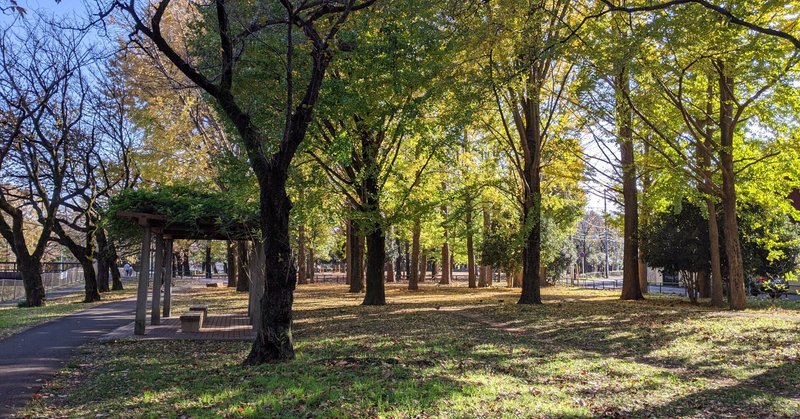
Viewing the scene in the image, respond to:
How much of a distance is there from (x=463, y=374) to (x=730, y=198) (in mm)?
12884

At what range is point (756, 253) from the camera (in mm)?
22344

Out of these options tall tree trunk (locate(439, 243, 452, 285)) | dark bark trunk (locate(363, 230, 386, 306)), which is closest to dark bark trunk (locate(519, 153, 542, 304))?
dark bark trunk (locate(363, 230, 386, 306))

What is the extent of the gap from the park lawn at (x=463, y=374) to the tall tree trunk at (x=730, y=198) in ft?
7.53

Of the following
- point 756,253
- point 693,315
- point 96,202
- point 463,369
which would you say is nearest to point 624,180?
point 756,253

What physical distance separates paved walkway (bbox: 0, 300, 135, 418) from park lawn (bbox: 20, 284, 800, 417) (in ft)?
0.95

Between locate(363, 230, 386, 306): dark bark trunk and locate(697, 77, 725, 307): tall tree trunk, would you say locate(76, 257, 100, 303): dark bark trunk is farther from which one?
locate(697, 77, 725, 307): tall tree trunk

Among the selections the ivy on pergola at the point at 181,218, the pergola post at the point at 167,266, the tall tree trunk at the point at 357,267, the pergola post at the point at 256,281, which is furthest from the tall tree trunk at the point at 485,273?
the ivy on pergola at the point at 181,218

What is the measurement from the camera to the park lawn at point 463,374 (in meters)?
6.28

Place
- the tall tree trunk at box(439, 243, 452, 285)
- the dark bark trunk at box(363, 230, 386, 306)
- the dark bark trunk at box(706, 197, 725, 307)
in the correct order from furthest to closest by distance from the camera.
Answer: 1. the tall tree trunk at box(439, 243, 452, 285)
2. the dark bark trunk at box(363, 230, 386, 306)
3. the dark bark trunk at box(706, 197, 725, 307)

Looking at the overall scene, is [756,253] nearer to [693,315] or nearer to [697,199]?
[697,199]

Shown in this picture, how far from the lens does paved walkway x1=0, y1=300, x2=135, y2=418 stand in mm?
7512

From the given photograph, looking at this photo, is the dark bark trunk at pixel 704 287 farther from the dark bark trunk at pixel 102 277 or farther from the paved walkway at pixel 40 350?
the dark bark trunk at pixel 102 277

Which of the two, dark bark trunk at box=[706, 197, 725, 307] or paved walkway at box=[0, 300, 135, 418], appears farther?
dark bark trunk at box=[706, 197, 725, 307]

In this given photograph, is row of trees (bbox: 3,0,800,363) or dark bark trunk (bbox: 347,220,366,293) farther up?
row of trees (bbox: 3,0,800,363)
